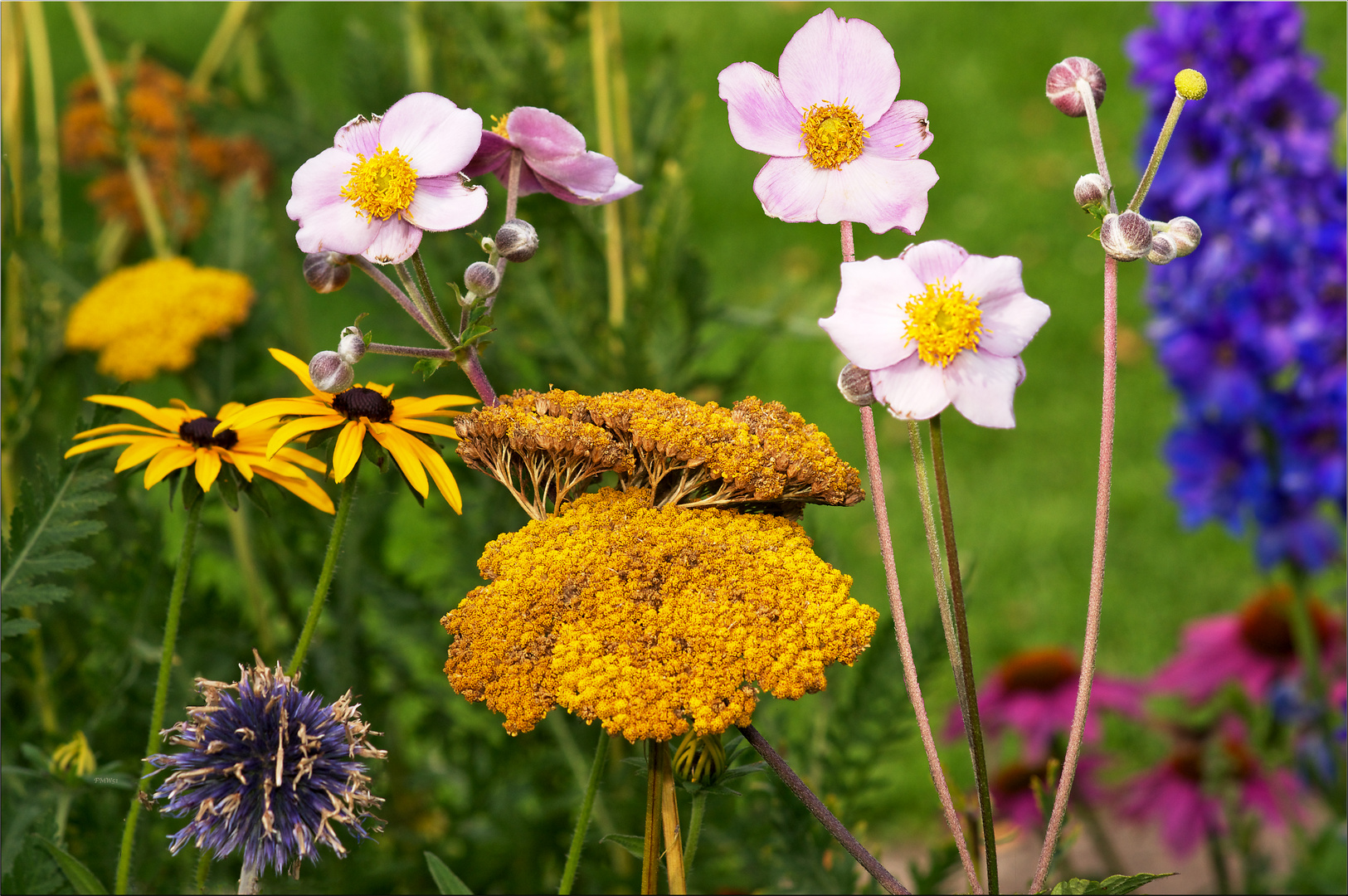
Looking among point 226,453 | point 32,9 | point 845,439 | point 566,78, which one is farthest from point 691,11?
point 226,453

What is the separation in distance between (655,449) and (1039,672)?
1306 millimetres

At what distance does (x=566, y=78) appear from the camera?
1.62 metres

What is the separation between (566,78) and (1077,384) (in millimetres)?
2196

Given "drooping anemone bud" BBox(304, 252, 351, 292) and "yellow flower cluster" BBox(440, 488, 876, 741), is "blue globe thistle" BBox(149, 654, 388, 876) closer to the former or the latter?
"yellow flower cluster" BBox(440, 488, 876, 741)

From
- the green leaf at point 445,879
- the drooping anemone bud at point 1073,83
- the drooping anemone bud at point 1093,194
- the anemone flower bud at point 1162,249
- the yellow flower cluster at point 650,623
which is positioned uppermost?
the drooping anemone bud at point 1073,83

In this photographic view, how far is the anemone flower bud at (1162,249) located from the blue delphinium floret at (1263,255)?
3.86 ft

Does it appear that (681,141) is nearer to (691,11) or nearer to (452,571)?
(452,571)

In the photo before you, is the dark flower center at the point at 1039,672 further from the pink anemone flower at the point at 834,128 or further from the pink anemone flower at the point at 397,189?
the pink anemone flower at the point at 397,189

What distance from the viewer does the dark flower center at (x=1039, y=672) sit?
5.83 feet

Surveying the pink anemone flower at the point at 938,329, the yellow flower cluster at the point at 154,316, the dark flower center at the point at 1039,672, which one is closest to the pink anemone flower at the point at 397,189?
the pink anemone flower at the point at 938,329

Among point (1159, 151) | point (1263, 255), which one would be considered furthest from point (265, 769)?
point (1263, 255)

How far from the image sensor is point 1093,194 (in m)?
0.60

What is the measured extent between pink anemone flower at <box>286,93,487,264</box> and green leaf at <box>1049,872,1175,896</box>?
45 centimetres

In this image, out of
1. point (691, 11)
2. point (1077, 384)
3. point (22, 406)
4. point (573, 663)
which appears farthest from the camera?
point (691, 11)
